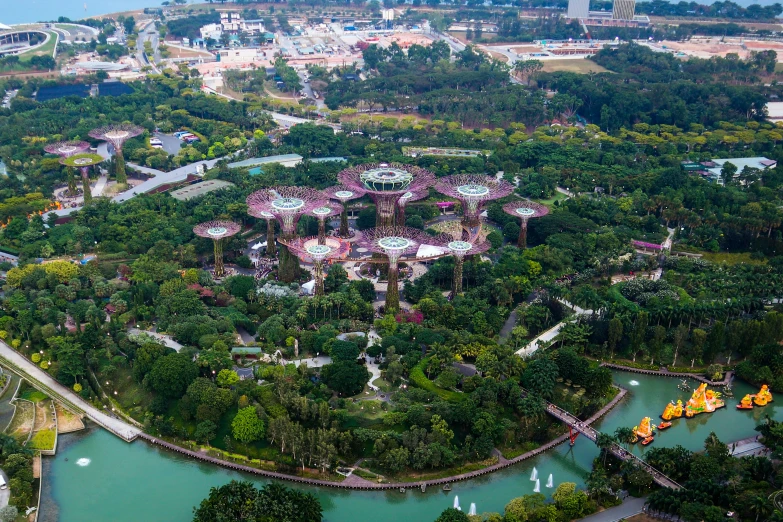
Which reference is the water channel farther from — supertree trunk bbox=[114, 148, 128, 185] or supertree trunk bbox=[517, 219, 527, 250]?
supertree trunk bbox=[114, 148, 128, 185]

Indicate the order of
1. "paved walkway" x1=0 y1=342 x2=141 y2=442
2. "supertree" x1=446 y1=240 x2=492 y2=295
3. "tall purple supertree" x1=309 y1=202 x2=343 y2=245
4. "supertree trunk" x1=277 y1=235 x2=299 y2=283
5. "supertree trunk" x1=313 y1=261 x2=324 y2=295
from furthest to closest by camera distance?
"tall purple supertree" x1=309 y1=202 x2=343 y2=245
"supertree trunk" x1=277 y1=235 x2=299 y2=283
"supertree trunk" x1=313 y1=261 x2=324 y2=295
"supertree" x1=446 y1=240 x2=492 y2=295
"paved walkway" x1=0 y1=342 x2=141 y2=442

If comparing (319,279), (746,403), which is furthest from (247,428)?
(746,403)

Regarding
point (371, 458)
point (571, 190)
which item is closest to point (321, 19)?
point (571, 190)

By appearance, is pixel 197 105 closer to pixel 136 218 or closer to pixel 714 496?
pixel 136 218

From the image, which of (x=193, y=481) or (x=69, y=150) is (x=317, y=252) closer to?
(x=193, y=481)

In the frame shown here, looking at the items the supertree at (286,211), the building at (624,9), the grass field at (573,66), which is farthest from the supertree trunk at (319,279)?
the building at (624,9)

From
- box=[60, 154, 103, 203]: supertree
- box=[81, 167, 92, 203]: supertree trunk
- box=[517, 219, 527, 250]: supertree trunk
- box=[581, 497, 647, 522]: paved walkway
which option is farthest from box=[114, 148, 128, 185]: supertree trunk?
box=[581, 497, 647, 522]: paved walkway

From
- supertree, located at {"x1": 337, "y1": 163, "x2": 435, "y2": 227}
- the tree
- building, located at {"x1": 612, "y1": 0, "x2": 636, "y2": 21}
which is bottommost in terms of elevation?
the tree
